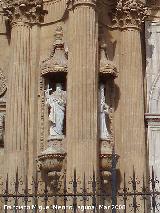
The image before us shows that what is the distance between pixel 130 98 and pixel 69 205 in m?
3.62

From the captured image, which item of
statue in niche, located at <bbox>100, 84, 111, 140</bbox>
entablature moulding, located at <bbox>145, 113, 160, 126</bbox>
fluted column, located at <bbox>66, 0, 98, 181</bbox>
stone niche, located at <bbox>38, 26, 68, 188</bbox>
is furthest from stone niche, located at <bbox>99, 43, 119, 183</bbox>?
entablature moulding, located at <bbox>145, 113, 160, 126</bbox>

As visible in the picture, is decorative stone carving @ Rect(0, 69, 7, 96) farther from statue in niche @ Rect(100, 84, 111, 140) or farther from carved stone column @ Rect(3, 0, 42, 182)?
statue in niche @ Rect(100, 84, 111, 140)

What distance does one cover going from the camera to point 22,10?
1492 cm

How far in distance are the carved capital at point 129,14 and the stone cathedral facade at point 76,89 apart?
28 millimetres

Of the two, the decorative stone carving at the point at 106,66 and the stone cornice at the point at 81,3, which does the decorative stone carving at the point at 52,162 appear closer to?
the decorative stone carving at the point at 106,66

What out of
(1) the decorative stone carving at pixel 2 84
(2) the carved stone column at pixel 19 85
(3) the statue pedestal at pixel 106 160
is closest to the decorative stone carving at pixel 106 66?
(3) the statue pedestal at pixel 106 160

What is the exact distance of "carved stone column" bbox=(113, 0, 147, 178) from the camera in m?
14.3

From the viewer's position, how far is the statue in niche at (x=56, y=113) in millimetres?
13945

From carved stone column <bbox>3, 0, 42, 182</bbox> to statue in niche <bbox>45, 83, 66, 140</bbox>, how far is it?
61cm

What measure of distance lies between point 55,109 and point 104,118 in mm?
1305

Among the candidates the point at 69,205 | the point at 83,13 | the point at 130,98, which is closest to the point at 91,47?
the point at 83,13

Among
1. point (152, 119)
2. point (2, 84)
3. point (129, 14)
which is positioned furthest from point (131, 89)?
point (2, 84)

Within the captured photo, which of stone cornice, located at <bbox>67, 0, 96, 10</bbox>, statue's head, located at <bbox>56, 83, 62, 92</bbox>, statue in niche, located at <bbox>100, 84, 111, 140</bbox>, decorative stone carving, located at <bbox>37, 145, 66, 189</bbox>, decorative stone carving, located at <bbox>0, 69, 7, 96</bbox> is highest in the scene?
stone cornice, located at <bbox>67, 0, 96, 10</bbox>

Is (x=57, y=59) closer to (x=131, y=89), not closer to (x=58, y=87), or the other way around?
(x=58, y=87)
